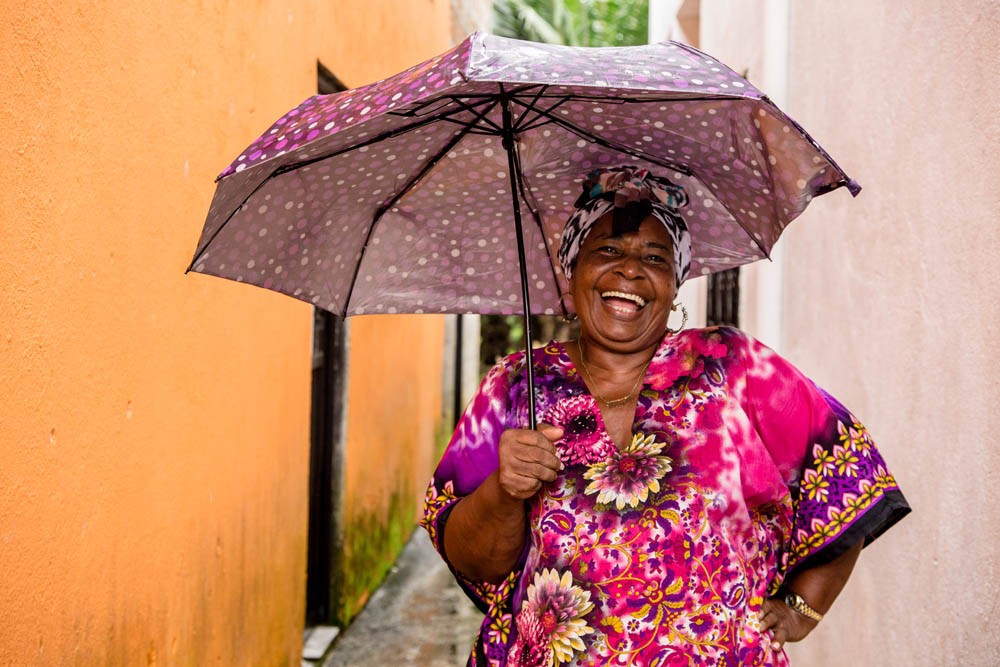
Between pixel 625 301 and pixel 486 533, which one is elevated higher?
pixel 625 301

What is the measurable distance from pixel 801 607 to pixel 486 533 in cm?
75

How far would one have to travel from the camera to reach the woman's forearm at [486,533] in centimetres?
232

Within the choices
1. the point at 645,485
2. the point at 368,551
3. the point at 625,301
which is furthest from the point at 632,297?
the point at 368,551

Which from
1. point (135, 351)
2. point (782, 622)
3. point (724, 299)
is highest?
point (724, 299)

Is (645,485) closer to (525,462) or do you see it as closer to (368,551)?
(525,462)

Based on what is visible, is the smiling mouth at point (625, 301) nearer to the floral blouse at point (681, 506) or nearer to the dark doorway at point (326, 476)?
the floral blouse at point (681, 506)

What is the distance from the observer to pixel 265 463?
15.3ft

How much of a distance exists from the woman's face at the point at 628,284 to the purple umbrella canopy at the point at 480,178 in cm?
19

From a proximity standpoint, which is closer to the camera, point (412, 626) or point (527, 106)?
point (527, 106)

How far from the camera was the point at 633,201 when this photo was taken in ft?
8.11

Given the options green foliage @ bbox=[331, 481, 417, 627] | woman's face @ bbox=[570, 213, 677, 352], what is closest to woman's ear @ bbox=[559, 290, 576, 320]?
woman's face @ bbox=[570, 213, 677, 352]

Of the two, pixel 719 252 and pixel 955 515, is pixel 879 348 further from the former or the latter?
pixel 719 252

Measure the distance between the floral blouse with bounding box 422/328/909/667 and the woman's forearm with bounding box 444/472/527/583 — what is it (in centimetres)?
5

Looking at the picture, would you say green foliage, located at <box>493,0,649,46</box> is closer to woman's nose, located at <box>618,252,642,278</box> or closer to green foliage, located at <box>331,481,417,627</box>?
green foliage, located at <box>331,481,417,627</box>
